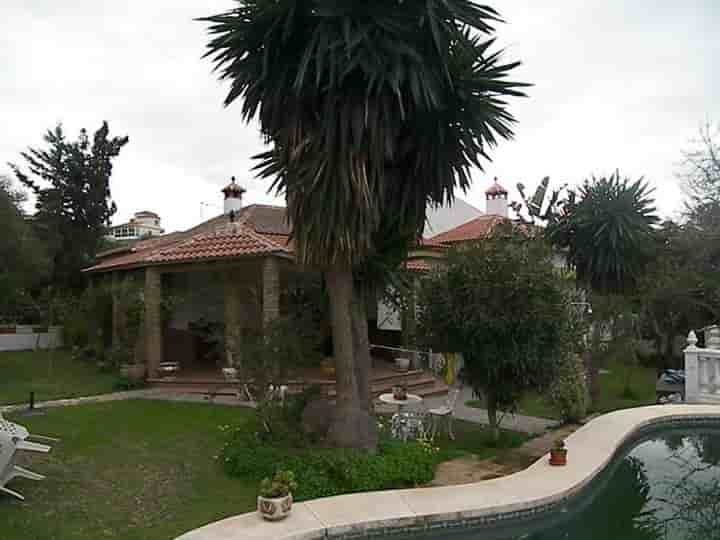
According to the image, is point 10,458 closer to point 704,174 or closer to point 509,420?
point 509,420

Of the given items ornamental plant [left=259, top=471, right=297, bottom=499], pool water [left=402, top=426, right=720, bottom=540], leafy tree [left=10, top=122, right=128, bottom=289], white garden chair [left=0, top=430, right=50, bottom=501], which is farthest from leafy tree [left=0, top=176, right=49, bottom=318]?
pool water [left=402, top=426, right=720, bottom=540]

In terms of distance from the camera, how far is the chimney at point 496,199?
32750 mm

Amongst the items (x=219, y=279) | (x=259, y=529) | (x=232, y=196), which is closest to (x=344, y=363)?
(x=259, y=529)

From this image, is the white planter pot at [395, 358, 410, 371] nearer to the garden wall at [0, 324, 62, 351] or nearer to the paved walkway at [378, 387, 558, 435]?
the paved walkway at [378, 387, 558, 435]

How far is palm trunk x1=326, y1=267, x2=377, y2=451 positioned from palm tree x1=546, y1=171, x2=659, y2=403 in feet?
41.9

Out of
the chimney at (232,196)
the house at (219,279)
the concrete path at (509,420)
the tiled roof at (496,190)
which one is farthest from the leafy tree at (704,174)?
the chimney at (232,196)

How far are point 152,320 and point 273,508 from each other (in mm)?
13390

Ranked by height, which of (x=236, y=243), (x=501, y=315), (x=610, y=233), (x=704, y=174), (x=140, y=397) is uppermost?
(x=704, y=174)

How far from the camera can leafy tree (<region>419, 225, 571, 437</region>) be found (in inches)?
440

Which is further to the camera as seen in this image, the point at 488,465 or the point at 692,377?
the point at 692,377

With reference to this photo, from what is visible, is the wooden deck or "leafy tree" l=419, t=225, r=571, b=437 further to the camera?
the wooden deck

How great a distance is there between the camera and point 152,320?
19.2m

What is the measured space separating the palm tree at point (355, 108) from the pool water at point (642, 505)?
3077mm

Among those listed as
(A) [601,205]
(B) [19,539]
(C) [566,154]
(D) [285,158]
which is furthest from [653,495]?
(C) [566,154]
